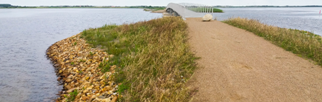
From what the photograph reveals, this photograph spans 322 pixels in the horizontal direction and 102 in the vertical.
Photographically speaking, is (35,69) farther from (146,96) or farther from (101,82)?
(146,96)

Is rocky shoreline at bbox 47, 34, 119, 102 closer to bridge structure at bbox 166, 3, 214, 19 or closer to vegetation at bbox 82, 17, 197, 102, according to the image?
vegetation at bbox 82, 17, 197, 102

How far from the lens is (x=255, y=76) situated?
6391 millimetres

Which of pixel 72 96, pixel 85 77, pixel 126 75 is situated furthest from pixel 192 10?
pixel 72 96

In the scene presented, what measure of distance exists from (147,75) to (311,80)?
4.79 metres

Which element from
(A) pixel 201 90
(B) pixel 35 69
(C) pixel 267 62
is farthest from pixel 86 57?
(C) pixel 267 62

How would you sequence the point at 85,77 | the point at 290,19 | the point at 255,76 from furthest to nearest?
the point at 290,19
the point at 85,77
the point at 255,76

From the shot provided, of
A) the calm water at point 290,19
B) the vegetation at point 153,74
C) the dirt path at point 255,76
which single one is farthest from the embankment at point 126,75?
the calm water at point 290,19

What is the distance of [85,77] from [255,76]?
5741 millimetres

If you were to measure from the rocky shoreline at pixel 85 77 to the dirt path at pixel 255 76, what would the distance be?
256cm

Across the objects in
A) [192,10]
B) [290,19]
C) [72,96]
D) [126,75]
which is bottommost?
[290,19]

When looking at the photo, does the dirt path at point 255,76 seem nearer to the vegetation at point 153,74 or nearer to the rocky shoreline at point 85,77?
the vegetation at point 153,74

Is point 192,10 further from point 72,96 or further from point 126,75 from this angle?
point 72,96

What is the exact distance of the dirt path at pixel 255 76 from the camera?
205 inches

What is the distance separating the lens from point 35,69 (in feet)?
33.0
